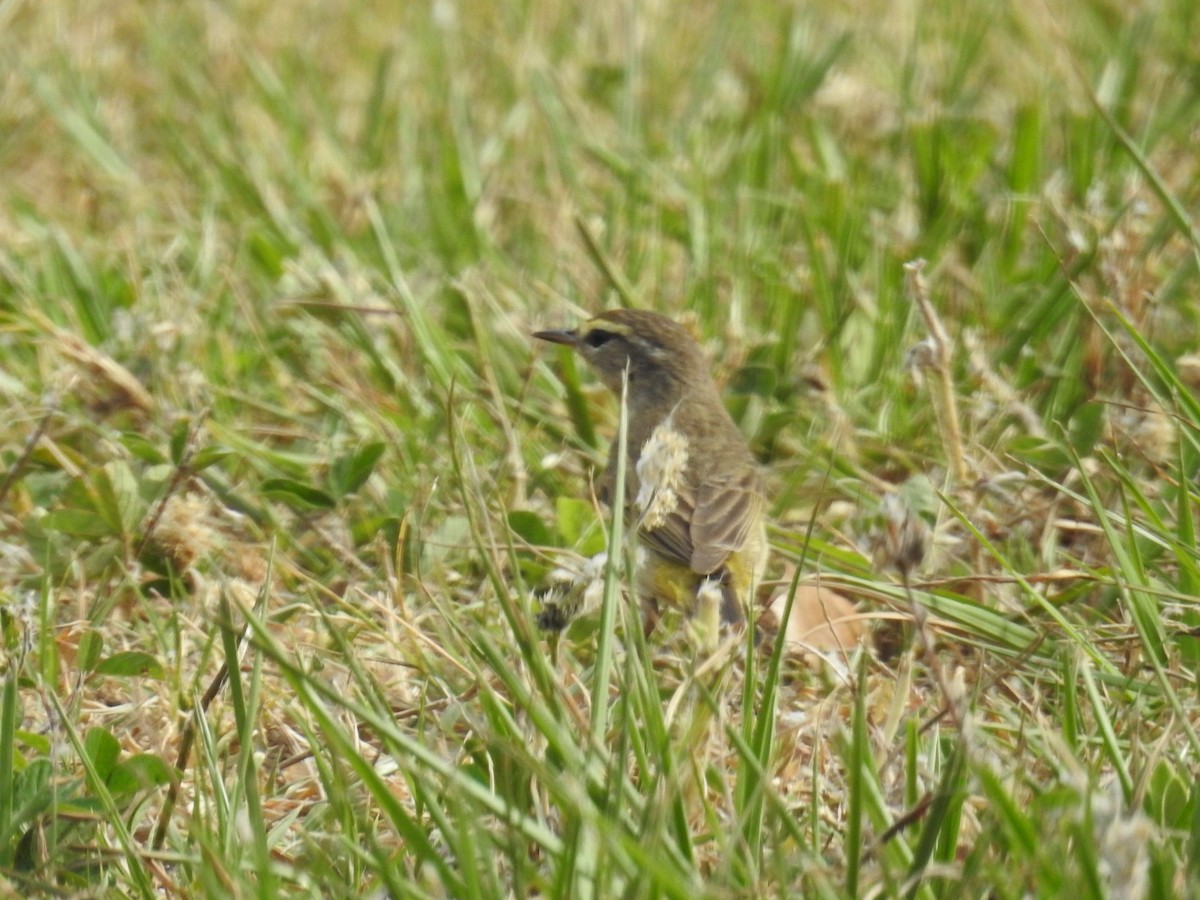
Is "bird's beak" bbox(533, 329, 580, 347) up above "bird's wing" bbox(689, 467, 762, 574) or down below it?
above

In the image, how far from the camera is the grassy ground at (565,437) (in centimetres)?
224

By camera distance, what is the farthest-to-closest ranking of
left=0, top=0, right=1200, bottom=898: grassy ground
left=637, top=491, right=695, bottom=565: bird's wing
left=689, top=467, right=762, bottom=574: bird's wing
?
left=637, top=491, right=695, bottom=565: bird's wing, left=689, top=467, right=762, bottom=574: bird's wing, left=0, top=0, right=1200, bottom=898: grassy ground

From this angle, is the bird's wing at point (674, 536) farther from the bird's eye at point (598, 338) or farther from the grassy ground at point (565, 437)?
the bird's eye at point (598, 338)

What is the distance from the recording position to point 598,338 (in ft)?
14.5

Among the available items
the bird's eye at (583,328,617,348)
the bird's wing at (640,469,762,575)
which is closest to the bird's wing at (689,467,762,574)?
the bird's wing at (640,469,762,575)

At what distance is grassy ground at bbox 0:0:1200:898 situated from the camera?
2.24m

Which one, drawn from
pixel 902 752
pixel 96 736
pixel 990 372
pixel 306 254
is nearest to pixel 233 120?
pixel 306 254

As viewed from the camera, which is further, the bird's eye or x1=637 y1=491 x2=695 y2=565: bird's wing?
the bird's eye

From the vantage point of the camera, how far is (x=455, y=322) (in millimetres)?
4867

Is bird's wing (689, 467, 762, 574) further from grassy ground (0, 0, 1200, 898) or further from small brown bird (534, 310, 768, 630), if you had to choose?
grassy ground (0, 0, 1200, 898)

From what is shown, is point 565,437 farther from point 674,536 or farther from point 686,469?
point 674,536

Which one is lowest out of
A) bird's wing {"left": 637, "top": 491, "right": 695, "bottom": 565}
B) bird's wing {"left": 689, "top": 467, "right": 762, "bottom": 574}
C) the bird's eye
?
bird's wing {"left": 637, "top": 491, "right": 695, "bottom": 565}

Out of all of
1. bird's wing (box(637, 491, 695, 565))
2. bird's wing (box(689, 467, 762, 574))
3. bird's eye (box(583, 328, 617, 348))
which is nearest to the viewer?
bird's wing (box(689, 467, 762, 574))

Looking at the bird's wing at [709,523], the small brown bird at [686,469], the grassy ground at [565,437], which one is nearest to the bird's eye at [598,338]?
the small brown bird at [686,469]
